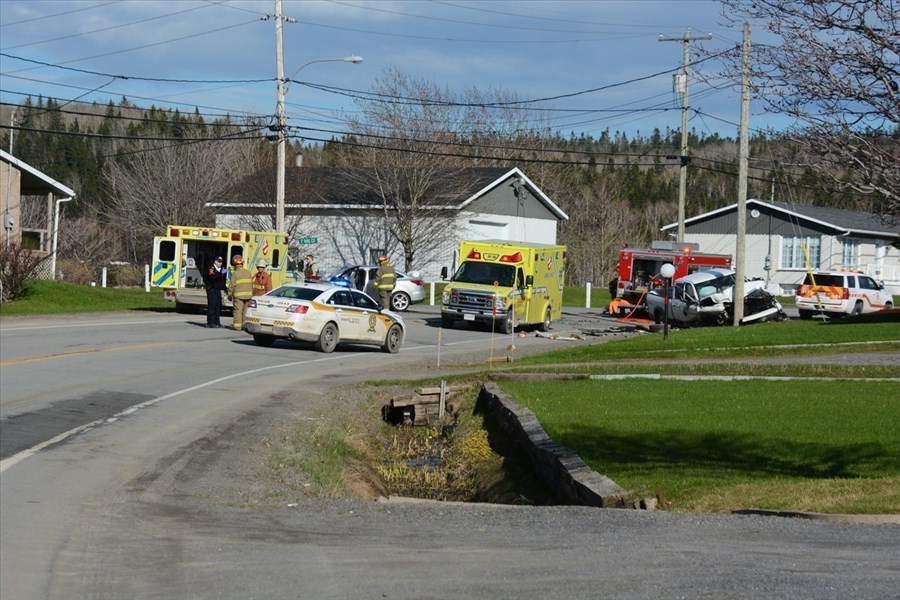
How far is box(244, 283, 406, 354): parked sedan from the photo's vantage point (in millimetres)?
26266

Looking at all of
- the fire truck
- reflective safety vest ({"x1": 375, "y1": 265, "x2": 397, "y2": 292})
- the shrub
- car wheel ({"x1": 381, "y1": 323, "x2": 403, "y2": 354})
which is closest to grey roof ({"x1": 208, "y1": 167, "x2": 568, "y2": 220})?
the fire truck

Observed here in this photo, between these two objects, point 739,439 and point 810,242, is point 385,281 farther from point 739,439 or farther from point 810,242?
point 810,242

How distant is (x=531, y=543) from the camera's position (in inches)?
363

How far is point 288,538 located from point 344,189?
168 ft

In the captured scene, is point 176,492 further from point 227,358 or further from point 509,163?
point 509,163

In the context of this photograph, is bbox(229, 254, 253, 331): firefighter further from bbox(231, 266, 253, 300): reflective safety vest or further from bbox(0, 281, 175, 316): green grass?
bbox(0, 281, 175, 316): green grass

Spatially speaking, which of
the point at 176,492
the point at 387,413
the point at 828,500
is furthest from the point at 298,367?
the point at 828,500

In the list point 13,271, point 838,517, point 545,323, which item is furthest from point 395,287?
point 838,517

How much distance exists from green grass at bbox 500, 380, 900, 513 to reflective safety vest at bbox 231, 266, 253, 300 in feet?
37.1

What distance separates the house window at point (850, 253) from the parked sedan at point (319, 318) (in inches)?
1757

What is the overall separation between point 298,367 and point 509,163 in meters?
51.8

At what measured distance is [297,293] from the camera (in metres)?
26.5

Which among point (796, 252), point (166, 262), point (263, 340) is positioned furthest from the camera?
point (796, 252)

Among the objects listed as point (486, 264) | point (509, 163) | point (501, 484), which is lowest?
point (501, 484)
